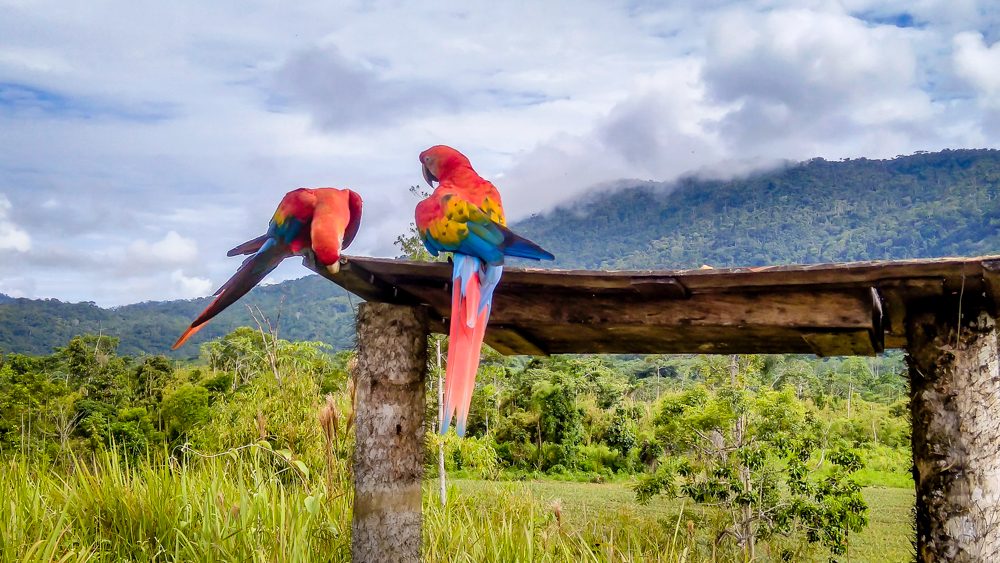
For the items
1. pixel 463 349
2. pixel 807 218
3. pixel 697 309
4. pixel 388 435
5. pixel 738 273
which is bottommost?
pixel 388 435

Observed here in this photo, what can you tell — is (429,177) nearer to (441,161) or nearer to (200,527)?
(441,161)

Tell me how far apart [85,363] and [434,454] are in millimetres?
11181

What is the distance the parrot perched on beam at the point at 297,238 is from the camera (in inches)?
82.0

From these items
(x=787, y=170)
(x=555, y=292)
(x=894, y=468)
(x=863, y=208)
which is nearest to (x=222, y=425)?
(x=555, y=292)

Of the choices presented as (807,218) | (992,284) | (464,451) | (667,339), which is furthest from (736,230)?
(992,284)

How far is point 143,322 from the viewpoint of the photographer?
2709 inches

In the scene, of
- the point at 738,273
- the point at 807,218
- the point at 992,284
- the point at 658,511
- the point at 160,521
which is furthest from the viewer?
the point at 807,218

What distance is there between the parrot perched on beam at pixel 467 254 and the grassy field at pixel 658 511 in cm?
257

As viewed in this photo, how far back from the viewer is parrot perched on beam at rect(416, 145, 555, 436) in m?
1.90

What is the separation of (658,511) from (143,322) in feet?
236

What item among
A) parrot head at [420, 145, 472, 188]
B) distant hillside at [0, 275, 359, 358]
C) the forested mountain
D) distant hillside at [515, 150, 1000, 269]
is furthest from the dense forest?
distant hillside at [515, 150, 1000, 269]

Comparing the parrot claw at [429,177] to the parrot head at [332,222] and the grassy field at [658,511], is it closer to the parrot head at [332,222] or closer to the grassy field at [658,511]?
the parrot head at [332,222]

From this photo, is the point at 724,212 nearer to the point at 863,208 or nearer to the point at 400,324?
the point at 863,208

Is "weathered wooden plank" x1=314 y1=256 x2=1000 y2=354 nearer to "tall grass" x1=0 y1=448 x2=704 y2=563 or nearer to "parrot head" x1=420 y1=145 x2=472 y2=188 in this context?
"parrot head" x1=420 y1=145 x2=472 y2=188
